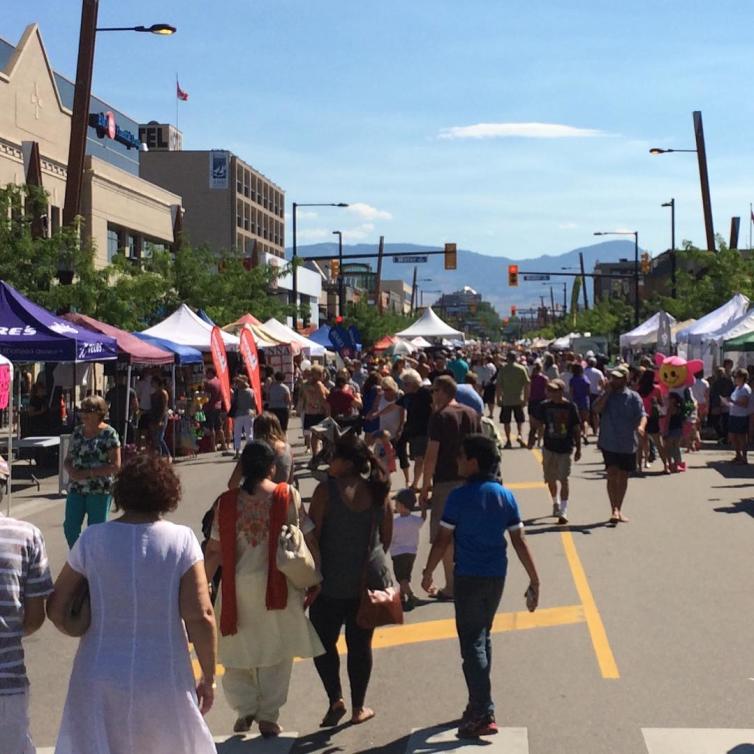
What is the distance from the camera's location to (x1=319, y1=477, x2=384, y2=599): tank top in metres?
7.20

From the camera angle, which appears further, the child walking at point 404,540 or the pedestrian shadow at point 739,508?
the pedestrian shadow at point 739,508

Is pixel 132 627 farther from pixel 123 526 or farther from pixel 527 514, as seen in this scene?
pixel 527 514

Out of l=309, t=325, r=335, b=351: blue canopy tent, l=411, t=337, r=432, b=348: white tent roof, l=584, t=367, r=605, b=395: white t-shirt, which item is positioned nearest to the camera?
l=584, t=367, r=605, b=395: white t-shirt

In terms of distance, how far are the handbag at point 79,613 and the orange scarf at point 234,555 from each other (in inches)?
75.2

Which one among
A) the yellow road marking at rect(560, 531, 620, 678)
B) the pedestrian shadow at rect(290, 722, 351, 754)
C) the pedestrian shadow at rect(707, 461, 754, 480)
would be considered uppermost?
the pedestrian shadow at rect(707, 461, 754, 480)

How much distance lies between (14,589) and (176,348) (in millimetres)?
21312

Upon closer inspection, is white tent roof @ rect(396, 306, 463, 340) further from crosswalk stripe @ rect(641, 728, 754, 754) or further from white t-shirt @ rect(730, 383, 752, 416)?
crosswalk stripe @ rect(641, 728, 754, 754)

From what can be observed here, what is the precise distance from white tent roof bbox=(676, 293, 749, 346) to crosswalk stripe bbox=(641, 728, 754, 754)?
77.5 ft

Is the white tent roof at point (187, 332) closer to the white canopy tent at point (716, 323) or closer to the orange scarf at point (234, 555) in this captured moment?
the white canopy tent at point (716, 323)

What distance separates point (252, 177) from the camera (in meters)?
99.9

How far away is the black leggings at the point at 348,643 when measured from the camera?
7.24 m

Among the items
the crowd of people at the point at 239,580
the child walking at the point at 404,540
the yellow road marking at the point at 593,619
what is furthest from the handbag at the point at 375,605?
the child walking at the point at 404,540

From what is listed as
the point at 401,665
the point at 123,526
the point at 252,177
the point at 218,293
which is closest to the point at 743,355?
the point at 218,293

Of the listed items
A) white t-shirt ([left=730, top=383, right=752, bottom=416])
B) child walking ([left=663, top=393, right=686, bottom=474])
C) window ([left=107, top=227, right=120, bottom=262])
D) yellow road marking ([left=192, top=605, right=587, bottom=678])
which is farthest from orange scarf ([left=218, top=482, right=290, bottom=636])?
window ([left=107, top=227, right=120, bottom=262])
